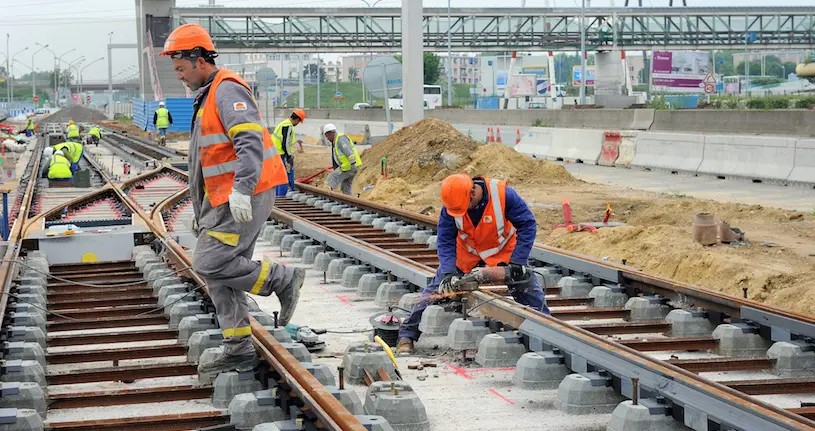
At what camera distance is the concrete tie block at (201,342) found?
22.3 ft

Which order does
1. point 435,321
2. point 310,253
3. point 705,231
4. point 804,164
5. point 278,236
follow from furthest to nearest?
point 804,164, point 278,236, point 705,231, point 310,253, point 435,321

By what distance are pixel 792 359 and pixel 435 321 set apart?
239 cm

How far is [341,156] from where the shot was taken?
18625 mm

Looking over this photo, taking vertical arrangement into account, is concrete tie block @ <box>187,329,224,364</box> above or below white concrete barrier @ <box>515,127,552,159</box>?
below

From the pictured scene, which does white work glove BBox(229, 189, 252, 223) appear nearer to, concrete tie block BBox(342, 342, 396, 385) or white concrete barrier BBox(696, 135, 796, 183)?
concrete tie block BBox(342, 342, 396, 385)

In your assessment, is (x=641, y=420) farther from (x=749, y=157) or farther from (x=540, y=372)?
(x=749, y=157)

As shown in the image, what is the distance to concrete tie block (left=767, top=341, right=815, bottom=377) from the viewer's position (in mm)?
6496

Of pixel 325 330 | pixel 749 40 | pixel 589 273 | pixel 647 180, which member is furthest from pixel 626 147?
pixel 749 40

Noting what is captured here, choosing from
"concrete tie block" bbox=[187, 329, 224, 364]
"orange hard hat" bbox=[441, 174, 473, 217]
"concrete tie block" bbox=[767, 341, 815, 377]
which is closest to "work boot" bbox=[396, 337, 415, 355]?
"orange hard hat" bbox=[441, 174, 473, 217]

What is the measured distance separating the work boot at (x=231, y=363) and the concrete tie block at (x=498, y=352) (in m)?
1.50

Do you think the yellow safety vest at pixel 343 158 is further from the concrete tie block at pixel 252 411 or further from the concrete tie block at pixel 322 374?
the concrete tie block at pixel 252 411

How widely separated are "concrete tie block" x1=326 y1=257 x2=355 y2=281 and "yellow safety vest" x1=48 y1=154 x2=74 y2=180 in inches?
635

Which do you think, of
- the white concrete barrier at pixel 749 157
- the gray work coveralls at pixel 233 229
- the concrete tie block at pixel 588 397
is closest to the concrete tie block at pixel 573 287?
the concrete tie block at pixel 588 397

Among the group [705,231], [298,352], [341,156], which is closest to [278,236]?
[341,156]
